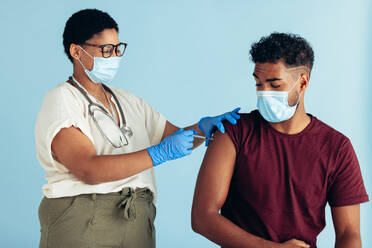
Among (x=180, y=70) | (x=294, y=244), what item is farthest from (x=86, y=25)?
(x=180, y=70)

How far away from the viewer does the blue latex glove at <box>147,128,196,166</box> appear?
2074 millimetres

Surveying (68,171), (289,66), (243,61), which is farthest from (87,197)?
(243,61)

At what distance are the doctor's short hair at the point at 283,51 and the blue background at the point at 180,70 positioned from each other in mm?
1793

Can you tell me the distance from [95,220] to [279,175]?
73 centimetres

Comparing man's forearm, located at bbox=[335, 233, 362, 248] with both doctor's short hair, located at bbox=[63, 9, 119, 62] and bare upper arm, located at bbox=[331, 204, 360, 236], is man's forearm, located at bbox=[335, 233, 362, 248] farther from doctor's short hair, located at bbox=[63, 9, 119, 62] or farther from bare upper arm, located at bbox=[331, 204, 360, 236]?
doctor's short hair, located at bbox=[63, 9, 119, 62]

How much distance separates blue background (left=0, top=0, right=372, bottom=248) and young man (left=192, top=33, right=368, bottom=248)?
1.83 meters

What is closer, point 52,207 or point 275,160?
point 275,160

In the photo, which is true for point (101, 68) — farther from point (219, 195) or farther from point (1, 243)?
point (1, 243)

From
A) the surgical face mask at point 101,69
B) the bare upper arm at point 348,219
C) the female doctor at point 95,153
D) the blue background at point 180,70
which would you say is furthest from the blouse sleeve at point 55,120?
the blue background at point 180,70

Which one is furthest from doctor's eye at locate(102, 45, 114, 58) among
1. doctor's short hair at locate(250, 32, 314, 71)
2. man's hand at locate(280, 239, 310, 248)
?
man's hand at locate(280, 239, 310, 248)

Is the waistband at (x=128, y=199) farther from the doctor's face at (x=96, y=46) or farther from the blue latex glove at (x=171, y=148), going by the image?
the doctor's face at (x=96, y=46)

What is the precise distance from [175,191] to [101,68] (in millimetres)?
1822

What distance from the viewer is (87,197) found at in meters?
2.10

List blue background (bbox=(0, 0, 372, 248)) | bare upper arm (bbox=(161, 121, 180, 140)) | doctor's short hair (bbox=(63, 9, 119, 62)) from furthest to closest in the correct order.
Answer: blue background (bbox=(0, 0, 372, 248)) < bare upper arm (bbox=(161, 121, 180, 140)) < doctor's short hair (bbox=(63, 9, 119, 62))
